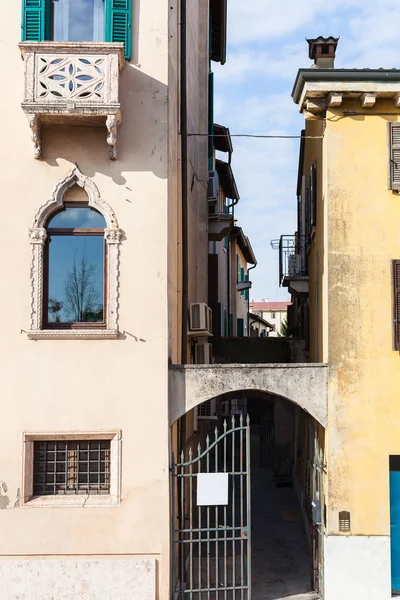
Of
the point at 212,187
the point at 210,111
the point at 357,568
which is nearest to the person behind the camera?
the point at 357,568

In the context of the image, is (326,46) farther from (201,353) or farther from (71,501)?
(71,501)

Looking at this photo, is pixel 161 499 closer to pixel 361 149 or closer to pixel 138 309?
pixel 138 309

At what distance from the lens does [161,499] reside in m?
11.1

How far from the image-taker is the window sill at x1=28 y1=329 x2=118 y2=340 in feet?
36.3

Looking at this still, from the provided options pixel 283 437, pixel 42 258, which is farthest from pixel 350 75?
pixel 283 437

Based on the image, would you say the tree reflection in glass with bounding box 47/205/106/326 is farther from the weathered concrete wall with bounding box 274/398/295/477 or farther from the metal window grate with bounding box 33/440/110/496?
the weathered concrete wall with bounding box 274/398/295/477

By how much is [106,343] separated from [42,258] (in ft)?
5.20

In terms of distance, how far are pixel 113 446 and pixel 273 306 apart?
9174 cm

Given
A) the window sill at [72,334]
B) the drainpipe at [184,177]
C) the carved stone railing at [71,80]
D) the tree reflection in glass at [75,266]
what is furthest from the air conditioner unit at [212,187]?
the window sill at [72,334]

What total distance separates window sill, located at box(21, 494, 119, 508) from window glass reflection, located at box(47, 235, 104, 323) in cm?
261

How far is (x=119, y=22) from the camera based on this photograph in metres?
11.2

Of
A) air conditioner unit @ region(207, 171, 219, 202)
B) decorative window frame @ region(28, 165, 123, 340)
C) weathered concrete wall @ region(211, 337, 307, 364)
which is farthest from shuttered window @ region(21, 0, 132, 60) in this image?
weathered concrete wall @ region(211, 337, 307, 364)

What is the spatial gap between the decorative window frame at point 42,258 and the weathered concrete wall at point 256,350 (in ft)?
21.9

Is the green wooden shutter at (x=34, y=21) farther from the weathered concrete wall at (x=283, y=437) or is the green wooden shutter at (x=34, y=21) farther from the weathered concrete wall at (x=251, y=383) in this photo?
the weathered concrete wall at (x=283, y=437)
